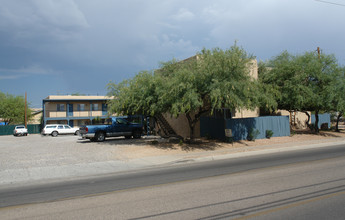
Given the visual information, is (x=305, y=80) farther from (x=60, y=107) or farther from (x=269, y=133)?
(x=60, y=107)

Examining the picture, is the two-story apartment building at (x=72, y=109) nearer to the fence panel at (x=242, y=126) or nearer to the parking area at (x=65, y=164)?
the fence panel at (x=242, y=126)

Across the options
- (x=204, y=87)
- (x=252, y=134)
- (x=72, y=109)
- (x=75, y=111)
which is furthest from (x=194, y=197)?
(x=72, y=109)

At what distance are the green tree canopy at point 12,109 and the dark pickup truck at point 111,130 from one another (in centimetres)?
3434

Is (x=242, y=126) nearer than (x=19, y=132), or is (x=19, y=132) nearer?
(x=242, y=126)

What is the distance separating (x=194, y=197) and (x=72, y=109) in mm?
40235

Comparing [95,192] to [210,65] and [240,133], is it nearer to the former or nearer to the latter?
[210,65]

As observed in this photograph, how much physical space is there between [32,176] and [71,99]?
3329cm

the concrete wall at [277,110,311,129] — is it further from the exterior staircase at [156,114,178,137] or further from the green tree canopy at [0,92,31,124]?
the green tree canopy at [0,92,31,124]

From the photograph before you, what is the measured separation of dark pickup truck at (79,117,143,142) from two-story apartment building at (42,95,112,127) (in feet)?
57.7

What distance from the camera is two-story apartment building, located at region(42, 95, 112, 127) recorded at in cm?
4156

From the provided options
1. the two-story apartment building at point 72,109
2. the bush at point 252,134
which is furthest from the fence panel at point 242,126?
the two-story apartment building at point 72,109

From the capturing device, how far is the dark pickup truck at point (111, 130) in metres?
22.1

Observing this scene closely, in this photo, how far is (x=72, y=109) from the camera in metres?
43.3

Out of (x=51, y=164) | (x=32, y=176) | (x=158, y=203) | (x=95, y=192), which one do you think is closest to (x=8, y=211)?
(x=95, y=192)
